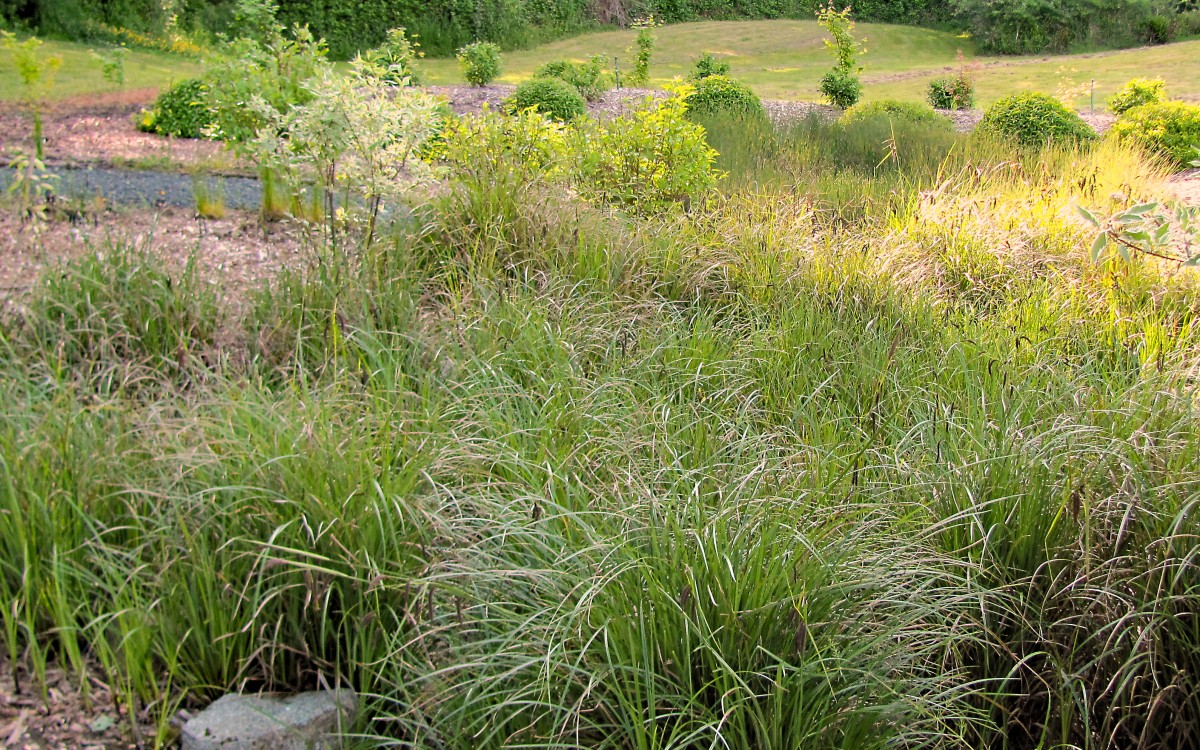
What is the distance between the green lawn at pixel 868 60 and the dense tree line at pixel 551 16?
749mm

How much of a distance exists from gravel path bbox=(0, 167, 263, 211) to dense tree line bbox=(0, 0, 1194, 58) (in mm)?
8302

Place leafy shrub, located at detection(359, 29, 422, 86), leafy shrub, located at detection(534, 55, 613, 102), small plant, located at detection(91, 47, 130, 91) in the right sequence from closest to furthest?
leafy shrub, located at detection(359, 29, 422, 86) → small plant, located at detection(91, 47, 130, 91) → leafy shrub, located at detection(534, 55, 613, 102)

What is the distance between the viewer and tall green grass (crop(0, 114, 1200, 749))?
2068 millimetres

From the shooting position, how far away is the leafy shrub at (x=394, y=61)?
4946 millimetres

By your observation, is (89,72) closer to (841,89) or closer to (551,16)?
(841,89)

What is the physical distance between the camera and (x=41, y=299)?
3.73 meters

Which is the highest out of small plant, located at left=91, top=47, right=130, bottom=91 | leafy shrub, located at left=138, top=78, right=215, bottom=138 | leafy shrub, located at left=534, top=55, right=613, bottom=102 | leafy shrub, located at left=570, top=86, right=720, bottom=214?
leafy shrub, located at left=534, top=55, right=613, bottom=102

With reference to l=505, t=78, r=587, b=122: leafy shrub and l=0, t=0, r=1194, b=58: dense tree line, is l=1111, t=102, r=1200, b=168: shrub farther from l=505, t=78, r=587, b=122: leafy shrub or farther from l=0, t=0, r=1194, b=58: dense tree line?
l=0, t=0, r=1194, b=58: dense tree line

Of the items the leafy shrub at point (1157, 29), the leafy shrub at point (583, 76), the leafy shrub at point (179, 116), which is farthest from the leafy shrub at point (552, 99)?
the leafy shrub at point (1157, 29)

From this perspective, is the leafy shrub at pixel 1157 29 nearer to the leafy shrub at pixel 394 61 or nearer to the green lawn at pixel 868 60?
A: the green lawn at pixel 868 60

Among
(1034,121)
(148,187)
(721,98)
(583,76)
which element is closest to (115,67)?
(148,187)

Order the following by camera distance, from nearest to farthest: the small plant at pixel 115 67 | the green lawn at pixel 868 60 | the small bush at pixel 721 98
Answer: the small plant at pixel 115 67
the small bush at pixel 721 98
the green lawn at pixel 868 60

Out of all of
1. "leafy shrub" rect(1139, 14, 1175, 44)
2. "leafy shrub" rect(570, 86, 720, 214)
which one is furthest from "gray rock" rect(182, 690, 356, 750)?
"leafy shrub" rect(1139, 14, 1175, 44)

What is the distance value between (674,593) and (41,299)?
9.79 ft
